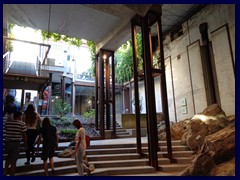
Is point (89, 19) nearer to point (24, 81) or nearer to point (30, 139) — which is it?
point (24, 81)

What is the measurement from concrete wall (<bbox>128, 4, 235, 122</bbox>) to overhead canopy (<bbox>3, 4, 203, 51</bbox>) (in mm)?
1116

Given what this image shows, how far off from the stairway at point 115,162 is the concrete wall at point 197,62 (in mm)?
2879

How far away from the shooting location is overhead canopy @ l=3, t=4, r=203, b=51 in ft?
14.4

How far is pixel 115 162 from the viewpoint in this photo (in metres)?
5.08

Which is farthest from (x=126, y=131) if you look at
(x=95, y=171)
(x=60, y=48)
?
(x=60, y=48)

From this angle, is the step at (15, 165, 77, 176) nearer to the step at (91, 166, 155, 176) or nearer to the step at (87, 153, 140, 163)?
the step at (91, 166, 155, 176)

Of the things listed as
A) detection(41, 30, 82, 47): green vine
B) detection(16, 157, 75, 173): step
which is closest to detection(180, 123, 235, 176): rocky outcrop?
detection(16, 157, 75, 173): step

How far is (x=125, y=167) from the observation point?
4.98 m

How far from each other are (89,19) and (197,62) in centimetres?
521

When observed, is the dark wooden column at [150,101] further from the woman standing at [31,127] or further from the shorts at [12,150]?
the shorts at [12,150]

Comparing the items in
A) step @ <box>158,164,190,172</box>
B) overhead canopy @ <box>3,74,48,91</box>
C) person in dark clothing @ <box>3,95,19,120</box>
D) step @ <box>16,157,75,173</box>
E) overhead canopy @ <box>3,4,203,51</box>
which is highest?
overhead canopy @ <box>3,4,203,51</box>

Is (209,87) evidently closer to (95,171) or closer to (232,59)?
(232,59)

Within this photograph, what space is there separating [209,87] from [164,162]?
414 centimetres

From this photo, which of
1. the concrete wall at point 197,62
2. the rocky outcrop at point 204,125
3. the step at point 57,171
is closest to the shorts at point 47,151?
the step at point 57,171
